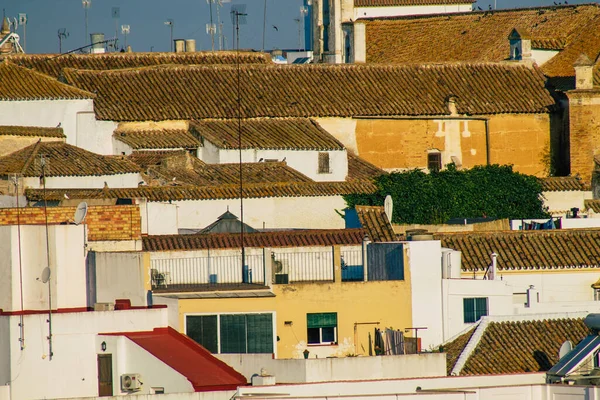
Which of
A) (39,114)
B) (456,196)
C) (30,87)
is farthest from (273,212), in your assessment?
(30,87)

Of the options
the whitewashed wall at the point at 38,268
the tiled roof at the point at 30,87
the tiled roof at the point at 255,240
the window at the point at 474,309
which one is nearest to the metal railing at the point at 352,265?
the tiled roof at the point at 255,240

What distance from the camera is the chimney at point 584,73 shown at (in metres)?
52.7

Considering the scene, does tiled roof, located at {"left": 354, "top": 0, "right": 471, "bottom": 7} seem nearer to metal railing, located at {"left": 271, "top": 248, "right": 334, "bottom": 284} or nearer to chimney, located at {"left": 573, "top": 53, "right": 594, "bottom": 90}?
chimney, located at {"left": 573, "top": 53, "right": 594, "bottom": 90}

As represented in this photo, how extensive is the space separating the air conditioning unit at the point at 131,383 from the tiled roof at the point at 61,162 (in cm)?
1708

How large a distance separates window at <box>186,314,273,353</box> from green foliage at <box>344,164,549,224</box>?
15.1 m

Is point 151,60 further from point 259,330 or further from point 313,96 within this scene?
point 259,330

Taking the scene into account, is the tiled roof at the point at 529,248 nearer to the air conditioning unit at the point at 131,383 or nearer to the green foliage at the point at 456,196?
the green foliage at the point at 456,196

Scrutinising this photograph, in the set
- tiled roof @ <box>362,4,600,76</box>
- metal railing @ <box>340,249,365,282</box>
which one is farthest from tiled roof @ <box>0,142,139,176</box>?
tiled roof @ <box>362,4,600,76</box>

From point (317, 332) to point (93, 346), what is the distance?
12.8 ft

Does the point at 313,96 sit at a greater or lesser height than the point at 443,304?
greater

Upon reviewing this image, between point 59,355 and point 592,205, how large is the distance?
23.7m

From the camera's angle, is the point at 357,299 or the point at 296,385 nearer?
the point at 296,385

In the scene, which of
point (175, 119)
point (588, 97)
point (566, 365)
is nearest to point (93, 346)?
point (566, 365)

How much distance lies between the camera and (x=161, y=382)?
25562mm
